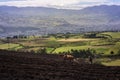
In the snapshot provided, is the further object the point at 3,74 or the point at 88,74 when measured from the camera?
the point at 88,74

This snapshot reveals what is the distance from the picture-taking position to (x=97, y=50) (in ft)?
377

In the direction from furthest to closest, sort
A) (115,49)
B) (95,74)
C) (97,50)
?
1. (97,50)
2. (115,49)
3. (95,74)

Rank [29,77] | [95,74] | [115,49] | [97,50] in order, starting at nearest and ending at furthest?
1. [29,77]
2. [95,74]
3. [115,49]
4. [97,50]

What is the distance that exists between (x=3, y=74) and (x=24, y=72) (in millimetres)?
2255

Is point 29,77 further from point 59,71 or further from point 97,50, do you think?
point 97,50

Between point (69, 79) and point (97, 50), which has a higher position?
point (69, 79)

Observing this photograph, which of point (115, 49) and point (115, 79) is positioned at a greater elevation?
point (115, 79)

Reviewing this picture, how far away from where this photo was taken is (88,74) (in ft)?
104

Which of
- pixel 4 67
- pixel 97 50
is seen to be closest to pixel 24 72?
pixel 4 67

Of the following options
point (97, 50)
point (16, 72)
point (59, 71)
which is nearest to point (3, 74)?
point (16, 72)

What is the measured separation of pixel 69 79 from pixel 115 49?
Answer: 79.5 m

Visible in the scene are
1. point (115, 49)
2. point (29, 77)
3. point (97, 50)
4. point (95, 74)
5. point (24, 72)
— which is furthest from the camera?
point (97, 50)

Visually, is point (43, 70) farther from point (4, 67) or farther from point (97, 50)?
point (97, 50)

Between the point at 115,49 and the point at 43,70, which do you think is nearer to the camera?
the point at 43,70
